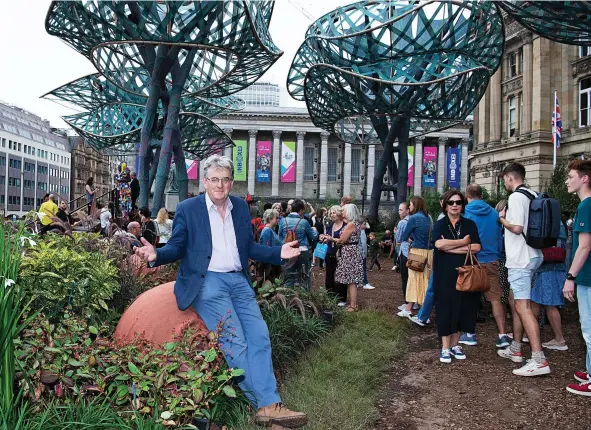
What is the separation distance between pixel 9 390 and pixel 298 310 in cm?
434

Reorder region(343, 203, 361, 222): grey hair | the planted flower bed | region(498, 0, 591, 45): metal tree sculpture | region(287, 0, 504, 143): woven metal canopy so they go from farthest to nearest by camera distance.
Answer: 1. region(287, 0, 504, 143): woven metal canopy
2. region(498, 0, 591, 45): metal tree sculpture
3. region(343, 203, 361, 222): grey hair
4. the planted flower bed

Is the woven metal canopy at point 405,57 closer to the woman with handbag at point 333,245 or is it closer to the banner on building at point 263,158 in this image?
the woman with handbag at point 333,245

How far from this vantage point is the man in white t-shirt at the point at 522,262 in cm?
563

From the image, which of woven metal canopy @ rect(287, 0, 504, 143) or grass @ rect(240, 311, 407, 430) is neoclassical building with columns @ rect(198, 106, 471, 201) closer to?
woven metal canopy @ rect(287, 0, 504, 143)

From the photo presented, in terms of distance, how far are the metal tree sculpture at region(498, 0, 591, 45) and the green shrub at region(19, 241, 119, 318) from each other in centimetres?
971

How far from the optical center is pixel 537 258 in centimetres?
580

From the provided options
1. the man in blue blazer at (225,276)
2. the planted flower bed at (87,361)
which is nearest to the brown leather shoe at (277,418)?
the man in blue blazer at (225,276)

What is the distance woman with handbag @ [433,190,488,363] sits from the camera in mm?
6152

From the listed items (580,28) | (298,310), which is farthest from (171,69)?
(298,310)

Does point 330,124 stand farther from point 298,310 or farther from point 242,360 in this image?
point 242,360

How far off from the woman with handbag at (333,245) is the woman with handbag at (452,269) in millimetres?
2652

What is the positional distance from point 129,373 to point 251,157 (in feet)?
244

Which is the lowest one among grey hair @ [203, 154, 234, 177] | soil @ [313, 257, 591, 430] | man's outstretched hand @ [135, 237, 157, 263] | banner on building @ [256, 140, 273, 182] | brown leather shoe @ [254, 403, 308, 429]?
soil @ [313, 257, 591, 430]

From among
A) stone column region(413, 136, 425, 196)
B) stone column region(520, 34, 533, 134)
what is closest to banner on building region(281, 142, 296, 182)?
stone column region(413, 136, 425, 196)
